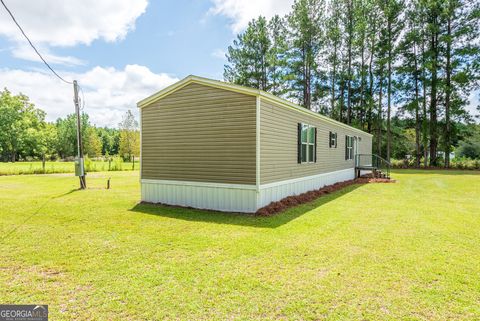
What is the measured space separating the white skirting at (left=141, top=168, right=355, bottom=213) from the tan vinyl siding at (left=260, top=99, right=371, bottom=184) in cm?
32

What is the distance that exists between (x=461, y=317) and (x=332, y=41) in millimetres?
27109

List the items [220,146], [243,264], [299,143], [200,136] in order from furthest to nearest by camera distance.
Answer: [299,143]
[200,136]
[220,146]
[243,264]

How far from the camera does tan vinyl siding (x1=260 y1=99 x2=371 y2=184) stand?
282 inches

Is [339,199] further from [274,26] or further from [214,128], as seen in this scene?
[274,26]

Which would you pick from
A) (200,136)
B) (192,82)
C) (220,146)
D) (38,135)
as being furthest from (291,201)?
(38,135)

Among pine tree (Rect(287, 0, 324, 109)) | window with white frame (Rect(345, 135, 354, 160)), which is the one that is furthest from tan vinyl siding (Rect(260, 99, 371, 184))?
pine tree (Rect(287, 0, 324, 109))

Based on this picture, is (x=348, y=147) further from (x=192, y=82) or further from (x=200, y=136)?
(x=192, y=82)

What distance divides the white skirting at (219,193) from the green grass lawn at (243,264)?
1.73 feet

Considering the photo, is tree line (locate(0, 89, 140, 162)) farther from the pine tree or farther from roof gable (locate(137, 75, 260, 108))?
roof gable (locate(137, 75, 260, 108))

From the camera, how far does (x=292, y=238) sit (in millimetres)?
4930

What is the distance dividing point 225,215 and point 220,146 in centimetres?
181

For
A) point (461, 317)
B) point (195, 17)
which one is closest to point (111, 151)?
point (195, 17)

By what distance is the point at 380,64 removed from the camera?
23953 mm

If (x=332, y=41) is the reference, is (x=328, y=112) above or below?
below
